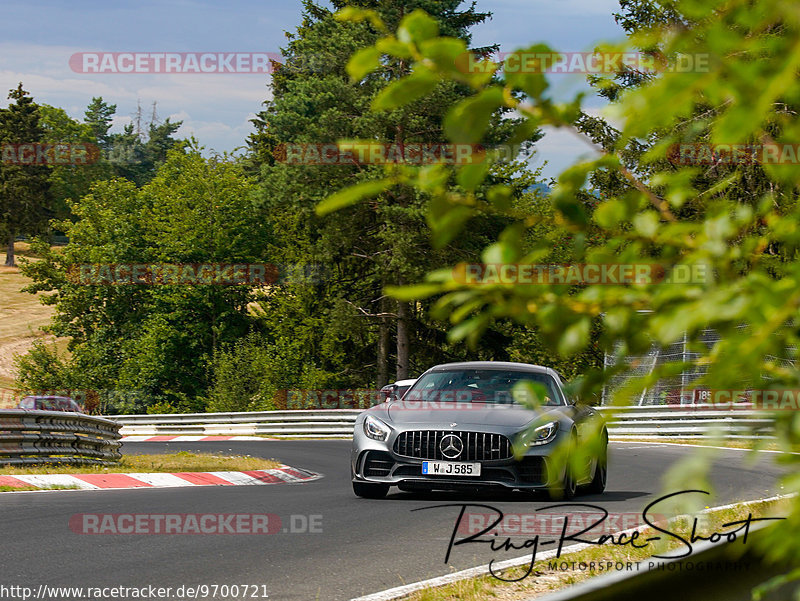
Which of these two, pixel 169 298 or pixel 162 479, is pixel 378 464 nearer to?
pixel 162 479

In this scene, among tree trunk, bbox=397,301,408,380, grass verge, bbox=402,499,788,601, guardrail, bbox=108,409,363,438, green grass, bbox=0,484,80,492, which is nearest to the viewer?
grass verge, bbox=402,499,788,601

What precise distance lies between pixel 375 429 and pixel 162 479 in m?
4.62

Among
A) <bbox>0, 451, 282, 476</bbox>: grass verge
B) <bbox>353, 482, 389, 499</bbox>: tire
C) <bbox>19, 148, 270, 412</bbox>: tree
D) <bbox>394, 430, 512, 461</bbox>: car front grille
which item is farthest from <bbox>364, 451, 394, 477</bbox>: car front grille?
<bbox>19, 148, 270, 412</bbox>: tree

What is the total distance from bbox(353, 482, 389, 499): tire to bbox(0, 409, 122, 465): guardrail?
5143 mm

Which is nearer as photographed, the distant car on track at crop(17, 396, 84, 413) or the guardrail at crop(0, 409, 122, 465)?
the guardrail at crop(0, 409, 122, 465)

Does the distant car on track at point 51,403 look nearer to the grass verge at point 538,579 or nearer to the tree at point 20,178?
the grass verge at point 538,579

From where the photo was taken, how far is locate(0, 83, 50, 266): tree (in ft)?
370

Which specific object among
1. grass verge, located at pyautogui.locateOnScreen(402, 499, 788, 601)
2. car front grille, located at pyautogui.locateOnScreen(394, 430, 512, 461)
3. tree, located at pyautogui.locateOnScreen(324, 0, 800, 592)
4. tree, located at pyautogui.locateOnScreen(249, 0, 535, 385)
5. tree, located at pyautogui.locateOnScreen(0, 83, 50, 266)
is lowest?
grass verge, located at pyautogui.locateOnScreen(402, 499, 788, 601)

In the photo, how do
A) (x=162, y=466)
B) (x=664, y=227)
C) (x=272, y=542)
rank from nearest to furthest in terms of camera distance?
(x=664, y=227), (x=272, y=542), (x=162, y=466)

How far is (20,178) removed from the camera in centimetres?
11269

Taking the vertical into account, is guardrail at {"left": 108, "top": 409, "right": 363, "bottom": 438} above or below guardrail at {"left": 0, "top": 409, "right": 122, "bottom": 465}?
below

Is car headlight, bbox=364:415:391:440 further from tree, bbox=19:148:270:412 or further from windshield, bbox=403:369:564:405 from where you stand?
tree, bbox=19:148:270:412

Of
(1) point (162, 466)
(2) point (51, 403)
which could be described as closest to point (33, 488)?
(1) point (162, 466)

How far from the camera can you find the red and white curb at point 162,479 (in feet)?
41.3
